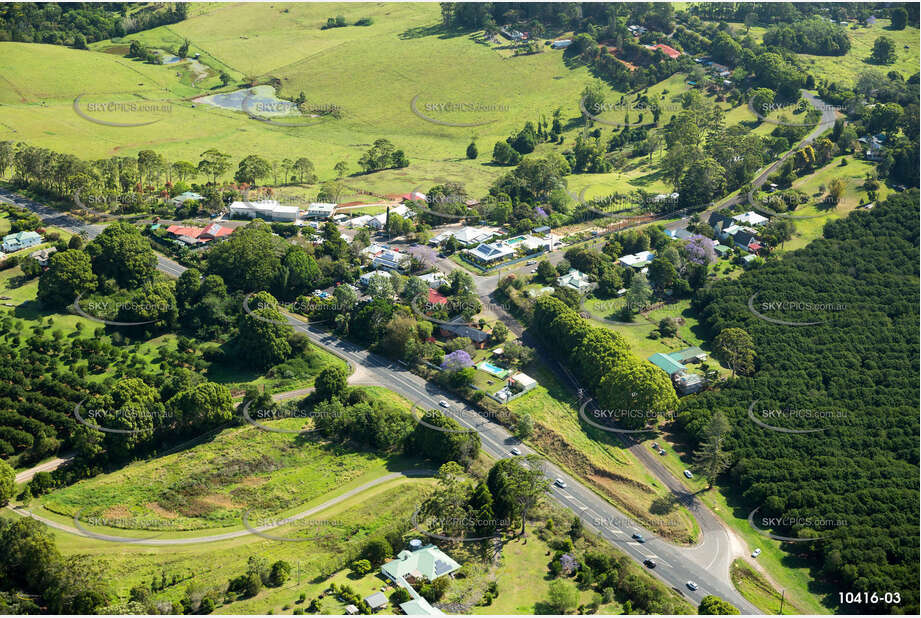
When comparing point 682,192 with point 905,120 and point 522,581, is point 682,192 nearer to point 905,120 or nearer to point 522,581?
point 905,120

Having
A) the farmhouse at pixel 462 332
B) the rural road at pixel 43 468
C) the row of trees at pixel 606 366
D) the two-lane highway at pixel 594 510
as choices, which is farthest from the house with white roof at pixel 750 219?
the rural road at pixel 43 468

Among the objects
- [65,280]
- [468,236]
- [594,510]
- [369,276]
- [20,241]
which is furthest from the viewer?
[468,236]

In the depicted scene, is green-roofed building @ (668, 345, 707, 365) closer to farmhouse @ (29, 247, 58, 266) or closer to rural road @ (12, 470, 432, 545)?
rural road @ (12, 470, 432, 545)

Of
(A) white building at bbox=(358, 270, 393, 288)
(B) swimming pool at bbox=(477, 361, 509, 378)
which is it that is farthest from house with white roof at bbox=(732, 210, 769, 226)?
(A) white building at bbox=(358, 270, 393, 288)

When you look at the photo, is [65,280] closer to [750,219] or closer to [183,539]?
[183,539]

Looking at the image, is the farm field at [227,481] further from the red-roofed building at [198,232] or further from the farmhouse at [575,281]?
the red-roofed building at [198,232]

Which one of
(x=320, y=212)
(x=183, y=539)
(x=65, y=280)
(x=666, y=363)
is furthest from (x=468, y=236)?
(x=183, y=539)
